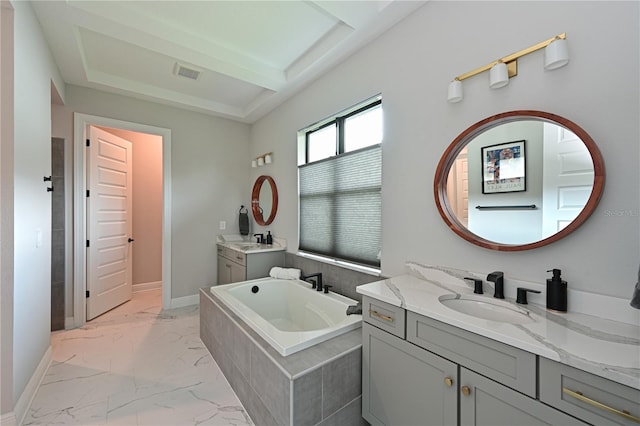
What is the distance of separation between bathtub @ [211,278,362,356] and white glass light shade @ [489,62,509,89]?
159 cm

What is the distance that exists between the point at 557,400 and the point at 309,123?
272cm

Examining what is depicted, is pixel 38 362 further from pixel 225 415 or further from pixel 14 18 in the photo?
pixel 14 18

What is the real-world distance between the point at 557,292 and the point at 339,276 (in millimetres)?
1568

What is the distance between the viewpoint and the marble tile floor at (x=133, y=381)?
5.68 ft

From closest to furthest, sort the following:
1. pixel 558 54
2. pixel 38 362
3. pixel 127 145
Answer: pixel 558 54 → pixel 38 362 → pixel 127 145

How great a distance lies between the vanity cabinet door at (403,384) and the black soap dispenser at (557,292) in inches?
21.4

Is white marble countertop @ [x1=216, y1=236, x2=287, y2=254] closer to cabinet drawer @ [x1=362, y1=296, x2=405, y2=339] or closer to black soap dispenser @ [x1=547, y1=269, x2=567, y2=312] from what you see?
cabinet drawer @ [x1=362, y1=296, x2=405, y2=339]

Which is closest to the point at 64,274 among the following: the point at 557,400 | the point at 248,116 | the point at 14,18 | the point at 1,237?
the point at 1,237

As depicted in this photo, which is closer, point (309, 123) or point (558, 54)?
point (558, 54)

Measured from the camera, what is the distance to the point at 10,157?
1563 mm

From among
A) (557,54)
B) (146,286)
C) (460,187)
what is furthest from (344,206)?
(146,286)

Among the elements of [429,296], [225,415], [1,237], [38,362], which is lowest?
[225,415]

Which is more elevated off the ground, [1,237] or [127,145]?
[127,145]

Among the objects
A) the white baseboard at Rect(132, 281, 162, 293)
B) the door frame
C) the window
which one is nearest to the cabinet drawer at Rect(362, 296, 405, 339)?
the window
